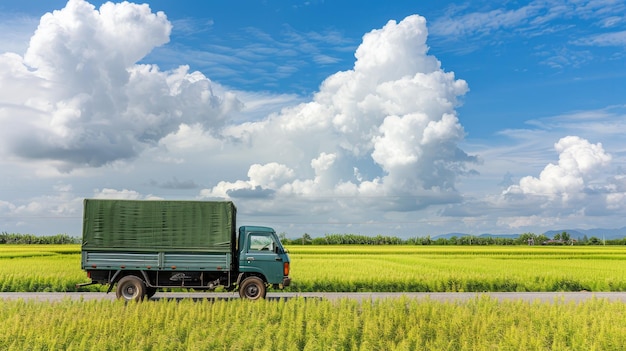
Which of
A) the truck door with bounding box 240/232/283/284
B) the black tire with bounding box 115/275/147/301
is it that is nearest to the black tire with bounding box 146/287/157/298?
the black tire with bounding box 115/275/147/301

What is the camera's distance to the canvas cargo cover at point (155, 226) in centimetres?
2100

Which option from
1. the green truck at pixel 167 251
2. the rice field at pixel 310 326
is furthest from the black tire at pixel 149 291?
the rice field at pixel 310 326

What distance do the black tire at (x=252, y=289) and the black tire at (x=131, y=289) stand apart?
12.2ft

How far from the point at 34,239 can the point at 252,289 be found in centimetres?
9831

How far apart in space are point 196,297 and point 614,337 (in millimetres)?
15786

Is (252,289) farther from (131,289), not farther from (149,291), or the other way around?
(131,289)

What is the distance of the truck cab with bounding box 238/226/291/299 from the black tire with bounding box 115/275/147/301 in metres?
3.71

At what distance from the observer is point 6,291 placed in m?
27.6

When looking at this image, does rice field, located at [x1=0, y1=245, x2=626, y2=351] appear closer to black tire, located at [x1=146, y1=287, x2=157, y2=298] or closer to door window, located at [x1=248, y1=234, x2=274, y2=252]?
black tire, located at [x1=146, y1=287, x2=157, y2=298]

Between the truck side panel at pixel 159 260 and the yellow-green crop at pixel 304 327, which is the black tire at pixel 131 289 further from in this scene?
the yellow-green crop at pixel 304 327

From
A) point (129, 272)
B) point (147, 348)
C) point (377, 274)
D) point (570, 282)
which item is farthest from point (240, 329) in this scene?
point (570, 282)

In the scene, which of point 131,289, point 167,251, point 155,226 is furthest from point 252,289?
point 131,289

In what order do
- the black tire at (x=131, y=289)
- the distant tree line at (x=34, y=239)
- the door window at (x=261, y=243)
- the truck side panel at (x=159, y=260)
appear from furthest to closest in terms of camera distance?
1. the distant tree line at (x=34, y=239)
2. the door window at (x=261, y=243)
3. the truck side panel at (x=159, y=260)
4. the black tire at (x=131, y=289)

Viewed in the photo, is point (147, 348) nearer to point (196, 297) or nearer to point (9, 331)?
point (9, 331)
